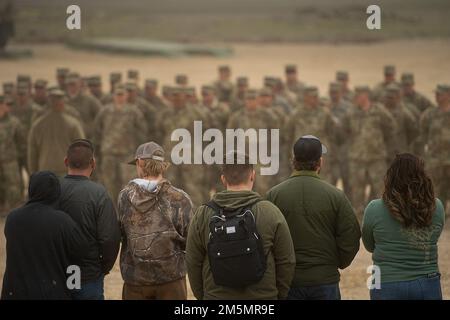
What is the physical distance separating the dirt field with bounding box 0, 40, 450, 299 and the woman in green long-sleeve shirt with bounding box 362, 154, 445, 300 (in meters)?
18.6

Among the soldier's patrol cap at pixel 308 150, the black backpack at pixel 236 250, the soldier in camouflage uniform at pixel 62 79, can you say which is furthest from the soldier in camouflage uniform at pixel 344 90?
the black backpack at pixel 236 250

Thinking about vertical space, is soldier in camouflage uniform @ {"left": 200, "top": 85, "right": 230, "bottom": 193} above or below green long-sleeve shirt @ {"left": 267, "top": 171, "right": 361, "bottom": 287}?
above

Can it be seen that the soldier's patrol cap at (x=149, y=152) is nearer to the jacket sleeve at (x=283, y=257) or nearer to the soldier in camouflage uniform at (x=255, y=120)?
the jacket sleeve at (x=283, y=257)

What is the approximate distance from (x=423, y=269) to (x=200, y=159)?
7.69 meters

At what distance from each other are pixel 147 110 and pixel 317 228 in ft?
26.3

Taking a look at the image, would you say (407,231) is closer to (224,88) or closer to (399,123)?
(399,123)

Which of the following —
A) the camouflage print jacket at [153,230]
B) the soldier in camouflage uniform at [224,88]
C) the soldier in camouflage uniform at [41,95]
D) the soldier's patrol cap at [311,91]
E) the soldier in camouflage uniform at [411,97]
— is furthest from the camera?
the soldier in camouflage uniform at [224,88]

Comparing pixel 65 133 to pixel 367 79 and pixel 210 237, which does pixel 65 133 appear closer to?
pixel 210 237

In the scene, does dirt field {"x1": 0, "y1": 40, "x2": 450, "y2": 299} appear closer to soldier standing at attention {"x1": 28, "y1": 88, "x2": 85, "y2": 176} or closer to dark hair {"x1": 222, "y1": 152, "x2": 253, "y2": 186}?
soldier standing at attention {"x1": 28, "y1": 88, "x2": 85, "y2": 176}

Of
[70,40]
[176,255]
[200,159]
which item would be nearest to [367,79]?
[70,40]

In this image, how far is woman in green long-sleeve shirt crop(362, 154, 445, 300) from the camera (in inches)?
237

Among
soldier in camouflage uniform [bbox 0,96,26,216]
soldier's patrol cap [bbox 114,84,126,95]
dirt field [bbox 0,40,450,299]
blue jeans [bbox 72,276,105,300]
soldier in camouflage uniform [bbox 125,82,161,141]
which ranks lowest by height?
blue jeans [bbox 72,276,105,300]

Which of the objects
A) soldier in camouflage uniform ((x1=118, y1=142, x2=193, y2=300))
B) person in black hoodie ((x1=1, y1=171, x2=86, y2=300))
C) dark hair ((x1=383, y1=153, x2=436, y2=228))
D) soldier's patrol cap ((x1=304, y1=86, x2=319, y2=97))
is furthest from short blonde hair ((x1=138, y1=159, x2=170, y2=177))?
soldier's patrol cap ((x1=304, y1=86, x2=319, y2=97))

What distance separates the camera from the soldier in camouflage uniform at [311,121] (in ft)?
43.4
